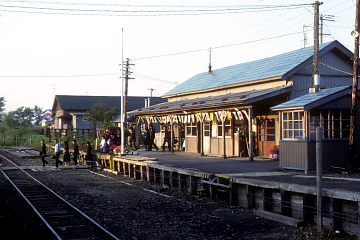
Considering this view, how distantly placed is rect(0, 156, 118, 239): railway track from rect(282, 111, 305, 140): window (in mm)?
7915

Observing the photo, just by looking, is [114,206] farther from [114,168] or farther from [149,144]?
[149,144]

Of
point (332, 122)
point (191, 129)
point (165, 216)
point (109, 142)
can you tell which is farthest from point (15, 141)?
point (165, 216)

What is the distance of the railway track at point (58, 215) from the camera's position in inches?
385

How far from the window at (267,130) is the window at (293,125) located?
4428 millimetres

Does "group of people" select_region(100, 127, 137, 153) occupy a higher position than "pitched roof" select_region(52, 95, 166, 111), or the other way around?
"pitched roof" select_region(52, 95, 166, 111)

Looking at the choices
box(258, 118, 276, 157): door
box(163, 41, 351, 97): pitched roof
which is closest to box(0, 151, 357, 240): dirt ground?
box(258, 118, 276, 157): door

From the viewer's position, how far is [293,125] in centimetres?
1638

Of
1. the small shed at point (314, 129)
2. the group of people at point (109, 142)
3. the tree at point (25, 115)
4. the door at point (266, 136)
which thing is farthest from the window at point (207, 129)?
the tree at point (25, 115)

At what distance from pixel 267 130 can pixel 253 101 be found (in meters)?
2.78

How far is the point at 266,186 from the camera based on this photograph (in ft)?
39.0

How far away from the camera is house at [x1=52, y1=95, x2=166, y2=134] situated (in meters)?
61.7

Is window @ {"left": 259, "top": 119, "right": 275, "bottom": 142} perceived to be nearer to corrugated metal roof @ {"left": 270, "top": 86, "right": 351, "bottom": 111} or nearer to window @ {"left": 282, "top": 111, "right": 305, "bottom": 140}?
window @ {"left": 282, "top": 111, "right": 305, "bottom": 140}

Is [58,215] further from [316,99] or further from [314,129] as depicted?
[316,99]

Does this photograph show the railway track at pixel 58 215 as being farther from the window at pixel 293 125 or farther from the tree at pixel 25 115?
the tree at pixel 25 115
